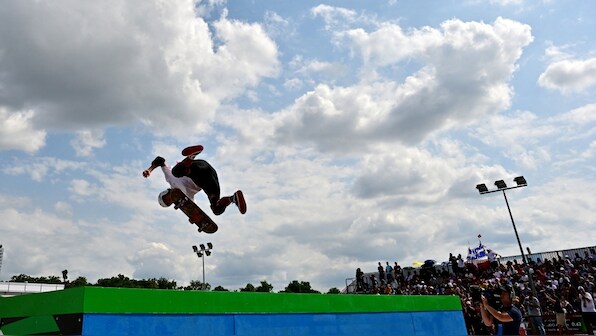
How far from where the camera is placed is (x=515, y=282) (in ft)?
74.3

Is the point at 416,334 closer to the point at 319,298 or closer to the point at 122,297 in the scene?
the point at 319,298

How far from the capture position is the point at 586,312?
13.1m

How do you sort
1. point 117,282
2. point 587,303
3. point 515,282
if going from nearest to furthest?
1. point 587,303
2. point 515,282
3. point 117,282

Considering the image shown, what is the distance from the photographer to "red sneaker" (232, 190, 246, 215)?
408 inches

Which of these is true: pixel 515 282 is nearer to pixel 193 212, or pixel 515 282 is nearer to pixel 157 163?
pixel 193 212

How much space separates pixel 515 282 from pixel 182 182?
19466 mm

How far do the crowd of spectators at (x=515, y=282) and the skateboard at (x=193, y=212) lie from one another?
8.41m

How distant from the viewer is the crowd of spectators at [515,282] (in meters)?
15.7

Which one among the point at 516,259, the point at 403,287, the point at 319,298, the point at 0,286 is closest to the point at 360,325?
the point at 319,298

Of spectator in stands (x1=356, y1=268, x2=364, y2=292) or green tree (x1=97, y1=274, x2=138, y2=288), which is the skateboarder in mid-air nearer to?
spectator in stands (x1=356, y1=268, x2=364, y2=292)

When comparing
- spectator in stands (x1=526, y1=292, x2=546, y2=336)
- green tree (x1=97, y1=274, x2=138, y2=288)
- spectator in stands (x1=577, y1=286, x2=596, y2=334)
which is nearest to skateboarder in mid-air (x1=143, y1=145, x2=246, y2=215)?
spectator in stands (x1=577, y1=286, x2=596, y2=334)

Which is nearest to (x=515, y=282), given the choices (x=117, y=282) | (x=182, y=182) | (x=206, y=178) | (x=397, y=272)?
(x=397, y=272)

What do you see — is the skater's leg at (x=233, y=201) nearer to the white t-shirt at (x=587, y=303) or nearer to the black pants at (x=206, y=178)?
the black pants at (x=206, y=178)

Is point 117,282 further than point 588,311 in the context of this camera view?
Yes
